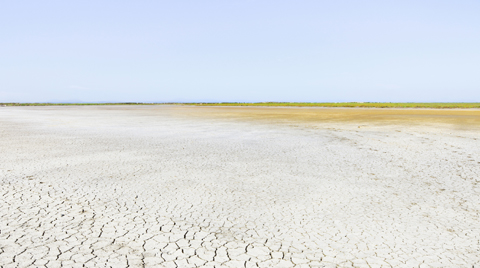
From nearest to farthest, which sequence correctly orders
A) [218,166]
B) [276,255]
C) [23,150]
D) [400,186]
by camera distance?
[276,255] → [400,186] → [218,166] → [23,150]

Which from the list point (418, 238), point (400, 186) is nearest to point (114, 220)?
point (418, 238)

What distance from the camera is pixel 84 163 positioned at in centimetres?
600

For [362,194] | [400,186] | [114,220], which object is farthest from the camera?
[400,186]

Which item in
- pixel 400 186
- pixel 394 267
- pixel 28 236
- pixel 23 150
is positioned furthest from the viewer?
pixel 23 150

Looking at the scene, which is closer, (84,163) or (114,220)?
(114,220)

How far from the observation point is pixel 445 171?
5.48 m

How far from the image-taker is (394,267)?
2.41 m

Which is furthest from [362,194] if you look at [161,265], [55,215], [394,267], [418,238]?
[55,215]

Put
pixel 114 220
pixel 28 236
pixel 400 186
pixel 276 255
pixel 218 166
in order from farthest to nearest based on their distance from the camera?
1. pixel 218 166
2. pixel 400 186
3. pixel 114 220
4. pixel 28 236
5. pixel 276 255

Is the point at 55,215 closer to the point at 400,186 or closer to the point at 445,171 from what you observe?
the point at 400,186

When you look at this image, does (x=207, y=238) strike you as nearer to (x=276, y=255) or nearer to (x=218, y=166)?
(x=276, y=255)

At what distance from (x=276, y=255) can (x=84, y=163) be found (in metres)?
4.64

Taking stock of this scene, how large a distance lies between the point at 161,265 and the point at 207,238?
1.79ft

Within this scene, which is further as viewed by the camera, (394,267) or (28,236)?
(28,236)
